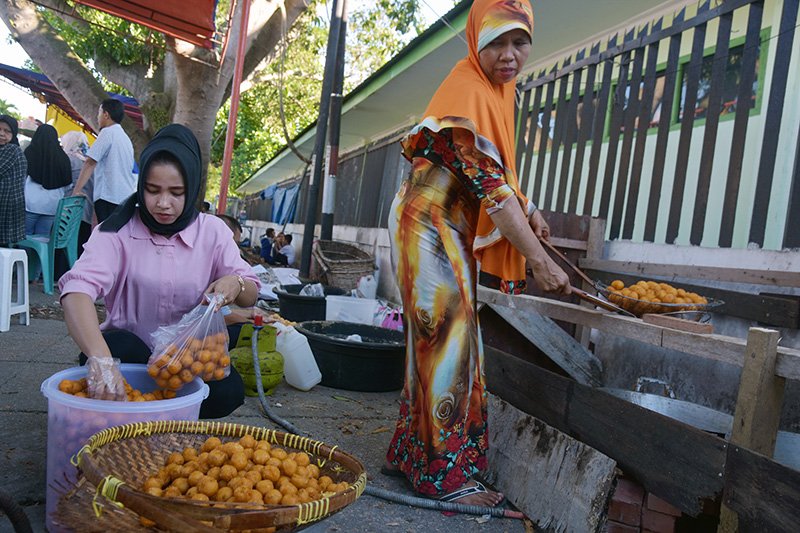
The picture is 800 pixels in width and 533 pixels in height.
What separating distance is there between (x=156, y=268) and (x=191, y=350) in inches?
17.4

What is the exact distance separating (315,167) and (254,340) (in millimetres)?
5813

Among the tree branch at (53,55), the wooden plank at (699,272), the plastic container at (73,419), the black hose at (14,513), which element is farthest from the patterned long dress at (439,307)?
the tree branch at (53,55)

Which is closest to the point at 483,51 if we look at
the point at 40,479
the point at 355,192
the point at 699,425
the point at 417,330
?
the point at 417,330

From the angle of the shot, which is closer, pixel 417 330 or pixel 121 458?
pixel 121 458

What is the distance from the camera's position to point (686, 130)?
4059mm

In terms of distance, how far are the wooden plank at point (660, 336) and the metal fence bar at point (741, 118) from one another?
1.67 m

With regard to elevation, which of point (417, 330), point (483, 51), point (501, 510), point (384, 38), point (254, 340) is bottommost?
point (501, 510)

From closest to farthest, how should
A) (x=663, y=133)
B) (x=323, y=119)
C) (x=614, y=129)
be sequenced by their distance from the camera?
1. (x=663, y=133)
2. (x=614, y=129)
3. (x=323, y=119)

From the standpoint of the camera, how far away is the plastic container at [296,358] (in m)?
4.28

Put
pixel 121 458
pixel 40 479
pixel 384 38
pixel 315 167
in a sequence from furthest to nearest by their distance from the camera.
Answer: pixel 384 38
pixel 315 167
pixel 40 479
pixel 121 458

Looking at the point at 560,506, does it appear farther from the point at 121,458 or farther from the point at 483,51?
the point at 483,51

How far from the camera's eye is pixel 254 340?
12.5 ft

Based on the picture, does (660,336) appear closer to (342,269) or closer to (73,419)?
(73,419)

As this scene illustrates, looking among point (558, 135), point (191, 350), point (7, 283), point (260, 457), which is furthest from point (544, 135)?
point (7, 283)
